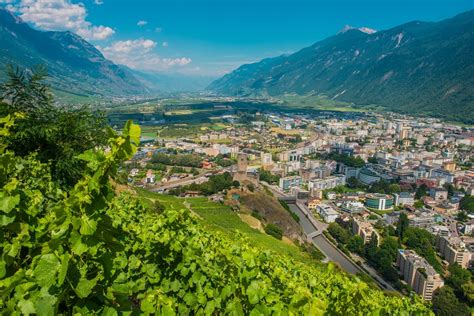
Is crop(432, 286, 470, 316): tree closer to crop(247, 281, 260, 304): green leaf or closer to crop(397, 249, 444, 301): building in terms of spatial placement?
crop(397, 249, 444, 301): building

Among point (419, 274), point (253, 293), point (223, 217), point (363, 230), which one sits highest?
point (253, 293)

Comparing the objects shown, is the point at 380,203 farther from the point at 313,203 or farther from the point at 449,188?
the point at 449,188

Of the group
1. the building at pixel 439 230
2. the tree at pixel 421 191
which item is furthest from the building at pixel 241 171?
the tree at pixel 421 191

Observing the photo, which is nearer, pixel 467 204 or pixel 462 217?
pixel 462 217

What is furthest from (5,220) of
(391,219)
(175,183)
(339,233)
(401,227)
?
(391,219)

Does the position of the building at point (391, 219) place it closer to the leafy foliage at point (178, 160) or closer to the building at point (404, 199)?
the building at point (404, 199)

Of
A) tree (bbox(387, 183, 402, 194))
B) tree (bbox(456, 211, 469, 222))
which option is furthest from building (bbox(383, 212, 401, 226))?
tree (bbox(387, 183, 402, 194))

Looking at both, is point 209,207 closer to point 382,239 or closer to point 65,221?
point 382,239
